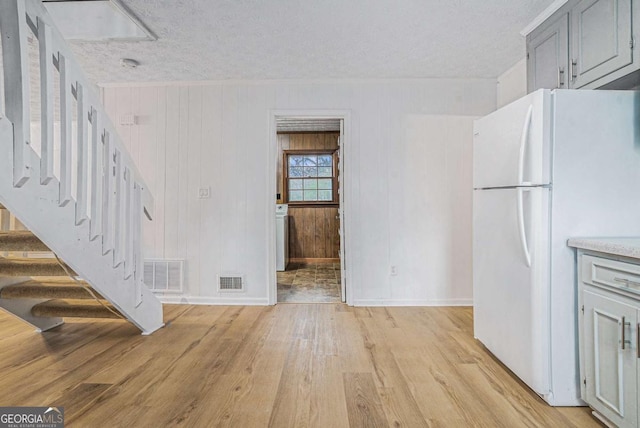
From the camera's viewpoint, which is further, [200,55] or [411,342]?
[200,55]

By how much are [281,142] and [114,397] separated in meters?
4.94

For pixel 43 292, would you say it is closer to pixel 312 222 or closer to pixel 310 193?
pixel 312 222

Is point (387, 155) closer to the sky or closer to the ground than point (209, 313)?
closer to the sky

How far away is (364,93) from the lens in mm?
3502

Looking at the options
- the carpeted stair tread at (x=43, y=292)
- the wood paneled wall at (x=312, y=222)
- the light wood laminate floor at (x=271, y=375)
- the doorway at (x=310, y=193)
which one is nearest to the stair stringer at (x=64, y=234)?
the carpeted stair tread at (x=43, y=292)

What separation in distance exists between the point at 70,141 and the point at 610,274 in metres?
2.73

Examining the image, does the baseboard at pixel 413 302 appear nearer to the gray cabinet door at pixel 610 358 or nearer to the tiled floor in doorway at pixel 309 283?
the tiled floor in doorway at pixel 309 283

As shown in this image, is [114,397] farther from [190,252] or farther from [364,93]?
[364,93]

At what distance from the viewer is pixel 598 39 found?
1862mm

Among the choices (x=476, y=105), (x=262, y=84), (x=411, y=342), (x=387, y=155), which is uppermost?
(x=262, y=84)

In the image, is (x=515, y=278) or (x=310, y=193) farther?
(x=310, y=193)

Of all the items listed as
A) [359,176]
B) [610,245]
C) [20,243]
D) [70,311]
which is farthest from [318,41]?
[70,311]

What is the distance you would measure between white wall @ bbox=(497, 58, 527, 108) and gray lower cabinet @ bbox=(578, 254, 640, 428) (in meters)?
1.97

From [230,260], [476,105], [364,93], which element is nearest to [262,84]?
[364,93]
